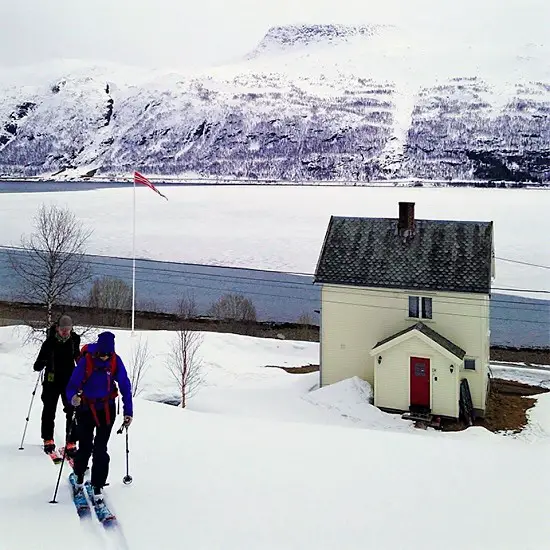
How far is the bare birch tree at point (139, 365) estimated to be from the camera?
11.4 meters

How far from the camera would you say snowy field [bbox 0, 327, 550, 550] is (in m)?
3.23

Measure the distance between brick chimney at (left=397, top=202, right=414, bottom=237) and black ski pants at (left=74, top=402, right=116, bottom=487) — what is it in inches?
378

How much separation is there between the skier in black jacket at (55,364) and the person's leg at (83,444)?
46 cm

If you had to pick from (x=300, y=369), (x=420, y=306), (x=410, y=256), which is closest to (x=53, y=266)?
(x=300, y=369)

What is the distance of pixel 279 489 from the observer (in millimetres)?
3863

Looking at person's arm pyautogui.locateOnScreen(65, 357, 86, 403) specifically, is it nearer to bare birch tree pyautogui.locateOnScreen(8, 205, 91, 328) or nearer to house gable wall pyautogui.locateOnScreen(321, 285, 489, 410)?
house gable wall pyautogui.locateOnScreen(321, 285, 489, 410)

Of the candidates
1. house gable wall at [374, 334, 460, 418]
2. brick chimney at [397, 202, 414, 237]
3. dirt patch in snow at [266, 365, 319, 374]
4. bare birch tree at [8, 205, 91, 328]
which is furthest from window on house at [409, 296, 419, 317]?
bare birch tree at [8, 205, 91, 328]

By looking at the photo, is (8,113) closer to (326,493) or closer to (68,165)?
(68,165)

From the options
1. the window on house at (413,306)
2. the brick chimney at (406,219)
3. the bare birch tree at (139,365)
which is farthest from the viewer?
the brick chimney at (406,219)

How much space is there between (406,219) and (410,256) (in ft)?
2.31

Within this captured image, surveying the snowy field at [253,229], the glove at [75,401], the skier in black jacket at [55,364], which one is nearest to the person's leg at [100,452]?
the glove at [75,401]

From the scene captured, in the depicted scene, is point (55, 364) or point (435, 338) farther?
point (435, 338)

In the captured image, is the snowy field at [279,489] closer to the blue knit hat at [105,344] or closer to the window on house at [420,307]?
the blue knit hat at [105,344]

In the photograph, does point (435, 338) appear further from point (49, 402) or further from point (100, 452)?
point (100, 452)
